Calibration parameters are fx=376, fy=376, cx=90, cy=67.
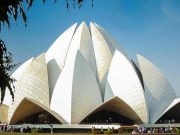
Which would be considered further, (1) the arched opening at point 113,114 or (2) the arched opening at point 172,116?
(2) the arched opening at point 172,116

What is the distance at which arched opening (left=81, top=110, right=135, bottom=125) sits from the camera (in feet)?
131

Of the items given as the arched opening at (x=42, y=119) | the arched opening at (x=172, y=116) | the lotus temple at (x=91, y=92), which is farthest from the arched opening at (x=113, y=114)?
the arched opening at (x=42, y=119)

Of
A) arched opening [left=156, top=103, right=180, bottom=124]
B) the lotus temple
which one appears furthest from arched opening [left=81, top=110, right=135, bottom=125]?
arched opening [left=156, top=103, right=180, bottom=124]

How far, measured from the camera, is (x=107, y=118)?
4116 centimetres

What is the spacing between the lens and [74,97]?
1401 inches

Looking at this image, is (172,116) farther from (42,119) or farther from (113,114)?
(42,119)

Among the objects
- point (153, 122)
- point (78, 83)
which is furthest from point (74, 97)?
point (153, 122)

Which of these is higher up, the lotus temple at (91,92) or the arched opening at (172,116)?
the lotus temple at (91,92)

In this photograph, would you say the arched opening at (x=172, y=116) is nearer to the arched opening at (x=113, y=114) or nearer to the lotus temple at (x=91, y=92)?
the lotus temple at (x=91, y=92)

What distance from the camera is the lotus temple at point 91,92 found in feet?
118

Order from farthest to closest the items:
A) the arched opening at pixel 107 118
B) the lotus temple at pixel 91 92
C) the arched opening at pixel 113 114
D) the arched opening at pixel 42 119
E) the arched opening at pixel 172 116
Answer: the arched opening at pixel 107 118, the arched opening at pixel 42 119, the arched opening at pixel 172 116, the arched opening at pixel 113 114, the lotus temple at pixel 91 92

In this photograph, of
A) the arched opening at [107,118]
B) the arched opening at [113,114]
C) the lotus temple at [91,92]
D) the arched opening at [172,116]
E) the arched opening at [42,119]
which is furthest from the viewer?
the arched opening at [107,118]

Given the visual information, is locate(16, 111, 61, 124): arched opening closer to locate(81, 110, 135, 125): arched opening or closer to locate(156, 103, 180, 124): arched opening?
locate(81, 110, 135, 125): arched opening

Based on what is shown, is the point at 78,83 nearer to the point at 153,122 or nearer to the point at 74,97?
the point at 74,97
